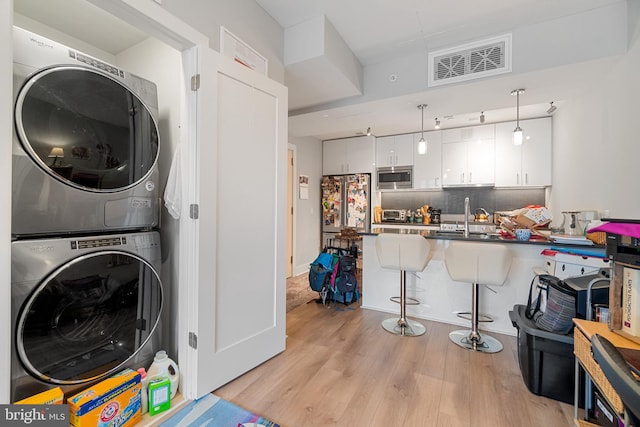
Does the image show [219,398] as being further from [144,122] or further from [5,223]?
[144,122]

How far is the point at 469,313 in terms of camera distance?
256 centimetres

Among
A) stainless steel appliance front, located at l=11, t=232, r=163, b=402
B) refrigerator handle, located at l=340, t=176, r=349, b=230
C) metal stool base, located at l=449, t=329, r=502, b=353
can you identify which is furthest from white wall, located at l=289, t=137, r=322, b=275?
stainless steel appliance front, located at l=11, t=232, r=163, b=402

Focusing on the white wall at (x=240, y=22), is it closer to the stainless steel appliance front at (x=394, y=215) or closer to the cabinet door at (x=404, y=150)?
the cabinet door at (x=404, y=150)

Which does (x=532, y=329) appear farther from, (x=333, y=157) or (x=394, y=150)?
(x=333, y=157)

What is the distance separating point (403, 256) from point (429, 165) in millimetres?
2789

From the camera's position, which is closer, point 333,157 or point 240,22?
point 240,22

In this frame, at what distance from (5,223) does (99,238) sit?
1.25ft

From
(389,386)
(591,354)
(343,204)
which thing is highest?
(343,204)

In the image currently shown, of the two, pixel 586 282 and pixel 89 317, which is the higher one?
pixel 586 282

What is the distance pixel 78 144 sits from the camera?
130 cm

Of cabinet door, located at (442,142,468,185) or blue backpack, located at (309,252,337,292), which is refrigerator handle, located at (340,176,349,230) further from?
blue backpack, located at (309,252,337,292)

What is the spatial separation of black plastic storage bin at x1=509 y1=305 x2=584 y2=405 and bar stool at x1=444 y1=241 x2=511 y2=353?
43cm

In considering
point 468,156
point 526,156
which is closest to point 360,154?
point 468,156

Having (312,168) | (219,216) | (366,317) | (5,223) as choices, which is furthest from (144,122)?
(312,168)
